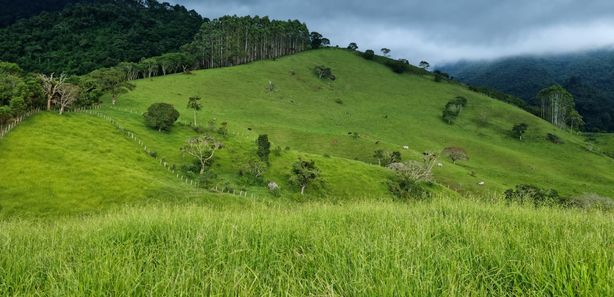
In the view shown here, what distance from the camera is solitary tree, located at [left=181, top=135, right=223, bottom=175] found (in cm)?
8219

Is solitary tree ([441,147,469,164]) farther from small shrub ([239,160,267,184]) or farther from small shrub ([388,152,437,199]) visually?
small shrub ([239,160,267,184])

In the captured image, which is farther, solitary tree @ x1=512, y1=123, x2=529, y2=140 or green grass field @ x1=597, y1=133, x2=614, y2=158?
green grass field @ x1=597, y1=133, x2=614, y2=158

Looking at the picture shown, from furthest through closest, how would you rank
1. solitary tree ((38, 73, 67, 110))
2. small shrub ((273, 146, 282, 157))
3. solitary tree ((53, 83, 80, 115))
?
small shrub ((273, 146, 282, 157)) < solitary tree ((53, 83, 80, 115)) < solitary tree ((38, 73, 67, 110))

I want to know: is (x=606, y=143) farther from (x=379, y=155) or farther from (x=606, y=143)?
(x=379, y=155)

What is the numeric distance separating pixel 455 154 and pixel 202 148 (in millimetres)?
79101

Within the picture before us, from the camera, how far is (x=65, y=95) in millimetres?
85000

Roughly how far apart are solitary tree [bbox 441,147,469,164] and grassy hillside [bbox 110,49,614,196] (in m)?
3.27

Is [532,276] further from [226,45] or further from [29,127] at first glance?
[226,45]

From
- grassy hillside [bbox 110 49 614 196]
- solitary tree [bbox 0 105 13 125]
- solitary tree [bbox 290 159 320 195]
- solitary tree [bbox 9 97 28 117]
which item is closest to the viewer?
solitary tree [bbox 0 105 13 125]

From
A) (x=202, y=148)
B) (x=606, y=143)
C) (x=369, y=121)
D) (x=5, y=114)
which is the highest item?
(x=369, y=121)

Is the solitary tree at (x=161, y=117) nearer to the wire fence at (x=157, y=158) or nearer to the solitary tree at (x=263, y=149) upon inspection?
the wire fence at (x=157, y=158)

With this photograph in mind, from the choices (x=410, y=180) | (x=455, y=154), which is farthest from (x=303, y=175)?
(x=455, y=154)

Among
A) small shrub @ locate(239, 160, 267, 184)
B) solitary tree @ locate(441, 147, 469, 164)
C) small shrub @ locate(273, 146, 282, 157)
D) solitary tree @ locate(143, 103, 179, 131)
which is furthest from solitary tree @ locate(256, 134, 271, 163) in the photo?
solitary tree @ locate(441, 147, 469, 164)

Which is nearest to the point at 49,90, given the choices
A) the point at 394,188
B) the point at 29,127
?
the point at 29,127
